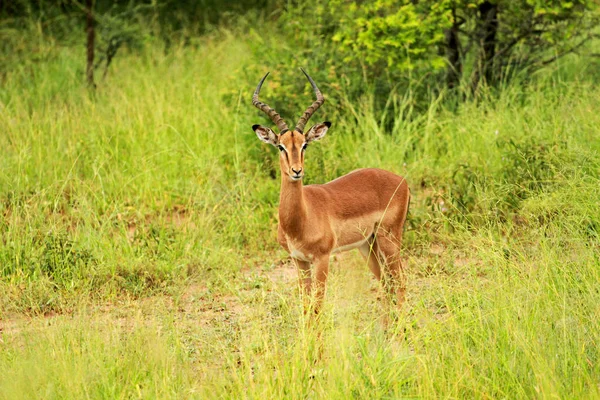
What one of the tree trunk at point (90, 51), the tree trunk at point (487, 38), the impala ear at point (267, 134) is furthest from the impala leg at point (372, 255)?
the tree trunk at point (90, 51)

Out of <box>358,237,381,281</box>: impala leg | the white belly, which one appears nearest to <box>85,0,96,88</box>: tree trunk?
<box>358,237,381,281</box>: impala leg

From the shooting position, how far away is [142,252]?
6734 mm

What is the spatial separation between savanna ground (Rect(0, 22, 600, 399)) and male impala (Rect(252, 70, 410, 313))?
0.19 meters

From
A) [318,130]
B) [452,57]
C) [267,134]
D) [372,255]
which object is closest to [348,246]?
[372,255]

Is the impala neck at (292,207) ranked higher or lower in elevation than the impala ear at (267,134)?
lower

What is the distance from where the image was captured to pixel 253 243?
7.28 metres

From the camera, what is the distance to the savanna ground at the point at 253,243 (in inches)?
165

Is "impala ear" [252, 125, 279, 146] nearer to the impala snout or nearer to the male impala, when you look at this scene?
Answer: the male impala

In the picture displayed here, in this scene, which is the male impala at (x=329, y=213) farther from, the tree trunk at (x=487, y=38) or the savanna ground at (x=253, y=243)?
the tree trunk at (x=487, y=38)

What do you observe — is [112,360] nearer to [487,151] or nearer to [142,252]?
[142,252]

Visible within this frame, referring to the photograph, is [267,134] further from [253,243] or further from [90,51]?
[90,51]

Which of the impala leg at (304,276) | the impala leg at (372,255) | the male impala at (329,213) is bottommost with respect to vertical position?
the impala leg at (372,255)

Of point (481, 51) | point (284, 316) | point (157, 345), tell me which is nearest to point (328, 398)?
point (157, 345)

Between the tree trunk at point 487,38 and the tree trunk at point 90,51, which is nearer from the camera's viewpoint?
the tree trunk at point 487,38
